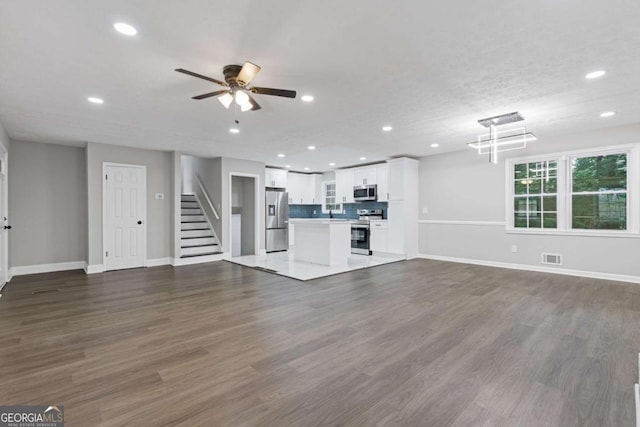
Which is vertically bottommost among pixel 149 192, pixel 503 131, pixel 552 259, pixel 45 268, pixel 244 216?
pixel 45 268

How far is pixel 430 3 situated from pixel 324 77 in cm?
127

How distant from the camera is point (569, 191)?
5566mm

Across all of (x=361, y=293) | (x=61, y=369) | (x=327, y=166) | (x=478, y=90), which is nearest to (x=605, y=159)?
(x=478, y=90)

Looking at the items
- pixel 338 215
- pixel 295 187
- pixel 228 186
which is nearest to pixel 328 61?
pixel 228 186

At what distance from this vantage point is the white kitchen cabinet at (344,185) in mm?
8961

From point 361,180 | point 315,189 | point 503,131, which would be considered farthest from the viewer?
point 315,189

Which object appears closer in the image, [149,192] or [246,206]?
[149,192]

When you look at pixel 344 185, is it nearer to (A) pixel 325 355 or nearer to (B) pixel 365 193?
(B) pixel 365 193

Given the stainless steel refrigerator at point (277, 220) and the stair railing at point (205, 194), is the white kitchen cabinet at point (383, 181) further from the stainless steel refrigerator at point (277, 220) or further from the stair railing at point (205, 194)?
the stair railing at point (205, 194)

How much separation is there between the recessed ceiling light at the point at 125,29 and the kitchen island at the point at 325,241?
4.48 meters

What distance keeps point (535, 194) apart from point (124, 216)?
8.47 meters

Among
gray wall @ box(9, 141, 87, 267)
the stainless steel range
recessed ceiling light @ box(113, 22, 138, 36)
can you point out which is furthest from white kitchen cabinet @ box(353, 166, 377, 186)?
recessed ceiling light @ box(113, 22, 138, 36)

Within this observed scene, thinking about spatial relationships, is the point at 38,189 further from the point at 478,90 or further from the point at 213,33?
the point at 478,90

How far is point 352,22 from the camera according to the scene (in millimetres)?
2170
